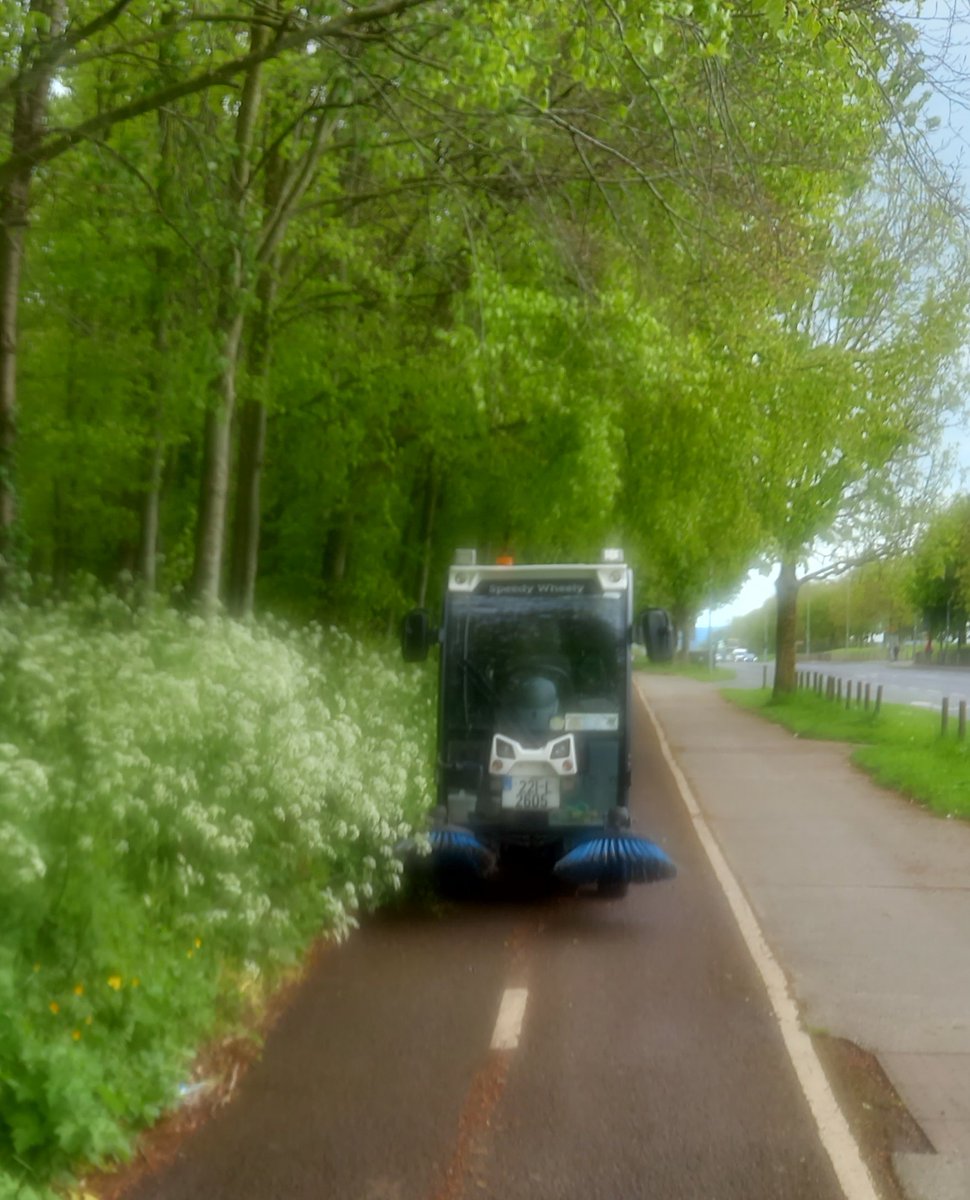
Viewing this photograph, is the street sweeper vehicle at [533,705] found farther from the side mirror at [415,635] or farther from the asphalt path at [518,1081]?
the asphalt path at [518,1081]

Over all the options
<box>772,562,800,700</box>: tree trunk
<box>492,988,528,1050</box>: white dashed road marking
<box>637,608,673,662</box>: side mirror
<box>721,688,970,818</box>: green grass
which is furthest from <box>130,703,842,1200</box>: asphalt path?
<box>772,562,800,700</box>: tree trunk

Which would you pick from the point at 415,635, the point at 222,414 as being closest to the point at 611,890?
the point at 415,635

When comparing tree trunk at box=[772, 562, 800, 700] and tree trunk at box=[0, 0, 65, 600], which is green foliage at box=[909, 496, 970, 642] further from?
tree trunk at box=[0, 0, 65, 600]

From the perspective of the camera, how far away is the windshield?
444 inches

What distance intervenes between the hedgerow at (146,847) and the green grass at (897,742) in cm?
845

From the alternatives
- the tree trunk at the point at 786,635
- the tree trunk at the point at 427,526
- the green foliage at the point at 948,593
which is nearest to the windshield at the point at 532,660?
the tree trunk at the point at 427,526

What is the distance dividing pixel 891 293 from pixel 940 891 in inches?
633

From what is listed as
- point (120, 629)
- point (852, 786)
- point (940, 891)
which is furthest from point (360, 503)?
point (940, 891)

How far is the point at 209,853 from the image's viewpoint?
26.8 feet

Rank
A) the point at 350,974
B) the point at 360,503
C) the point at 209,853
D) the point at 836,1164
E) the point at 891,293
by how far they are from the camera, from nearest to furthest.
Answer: the point at 836,1164 < the point at 209,853 < the point at 350,974 < the point at 360,503 < the point at 891,293

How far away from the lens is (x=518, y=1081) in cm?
694

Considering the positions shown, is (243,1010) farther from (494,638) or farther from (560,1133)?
(494,638)

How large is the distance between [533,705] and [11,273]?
608 centimetres

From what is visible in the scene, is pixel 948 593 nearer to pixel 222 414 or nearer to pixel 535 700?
pixel 222 414
